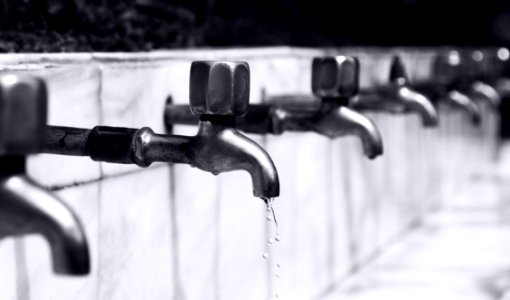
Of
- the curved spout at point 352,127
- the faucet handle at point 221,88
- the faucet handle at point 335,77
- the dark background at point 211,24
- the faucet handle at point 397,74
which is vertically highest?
the dark background at point 211,24

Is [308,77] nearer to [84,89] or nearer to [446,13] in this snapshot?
[84,89]

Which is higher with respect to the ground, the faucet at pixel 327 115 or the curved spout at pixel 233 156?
the faucet at pixel 327 115

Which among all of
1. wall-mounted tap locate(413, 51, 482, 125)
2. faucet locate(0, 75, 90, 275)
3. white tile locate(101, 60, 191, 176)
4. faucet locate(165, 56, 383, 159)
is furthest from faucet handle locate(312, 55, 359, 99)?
wall-mounted tap locate(413, 51, 482, 125)

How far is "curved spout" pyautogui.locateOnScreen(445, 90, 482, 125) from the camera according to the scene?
4.12 ft

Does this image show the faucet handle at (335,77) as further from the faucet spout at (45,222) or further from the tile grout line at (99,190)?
the faucet spout at (45,222)

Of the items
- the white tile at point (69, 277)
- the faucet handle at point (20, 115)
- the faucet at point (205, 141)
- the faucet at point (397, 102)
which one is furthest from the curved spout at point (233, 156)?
the faucet at point (397, 102)

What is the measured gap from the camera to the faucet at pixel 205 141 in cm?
55

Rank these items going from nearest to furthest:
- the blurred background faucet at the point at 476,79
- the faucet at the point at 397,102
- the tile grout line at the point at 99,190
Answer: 1. the tile grout line at the point at 99,190
2. the faucet at the point at 397,102
3. the blurred background faucet at the point at 476,79

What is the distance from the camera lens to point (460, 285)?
122 cm

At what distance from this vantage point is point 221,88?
0.57 m

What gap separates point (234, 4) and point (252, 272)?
0.39 m

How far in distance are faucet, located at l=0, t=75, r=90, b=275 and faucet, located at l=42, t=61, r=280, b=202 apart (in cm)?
17

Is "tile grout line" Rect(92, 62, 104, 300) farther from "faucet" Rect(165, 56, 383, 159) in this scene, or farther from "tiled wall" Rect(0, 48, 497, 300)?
"faucet" Rect(165, 56, 383, 159)

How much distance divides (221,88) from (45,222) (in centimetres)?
23
